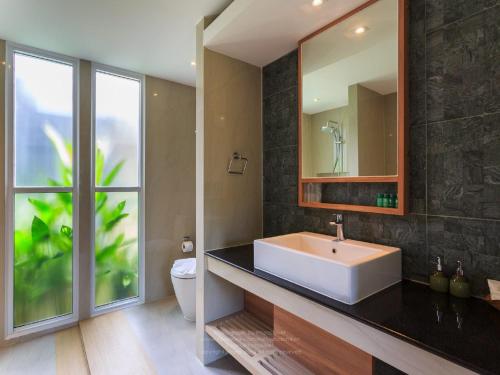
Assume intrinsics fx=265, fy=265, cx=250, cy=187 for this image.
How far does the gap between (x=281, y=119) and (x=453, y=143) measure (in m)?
1.17

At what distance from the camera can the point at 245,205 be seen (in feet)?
7.07

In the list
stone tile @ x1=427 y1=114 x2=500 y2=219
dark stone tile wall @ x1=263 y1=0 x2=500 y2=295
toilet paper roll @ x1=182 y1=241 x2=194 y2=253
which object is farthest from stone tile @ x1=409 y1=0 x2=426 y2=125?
toilet paper roll @ x1=182 y1=241 x2=194 y2=253

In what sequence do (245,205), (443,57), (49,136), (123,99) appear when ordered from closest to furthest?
(443,57)
(245,205)
(49,136)
(123,99)

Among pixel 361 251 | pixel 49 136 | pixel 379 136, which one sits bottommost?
pixel 361 251

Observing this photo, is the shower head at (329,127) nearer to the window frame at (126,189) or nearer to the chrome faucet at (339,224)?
the chrome faucet at (339,224)

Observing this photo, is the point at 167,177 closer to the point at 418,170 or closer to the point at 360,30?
the point at 360,30

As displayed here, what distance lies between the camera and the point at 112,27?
1.99 metres

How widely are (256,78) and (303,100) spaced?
581 millimetres

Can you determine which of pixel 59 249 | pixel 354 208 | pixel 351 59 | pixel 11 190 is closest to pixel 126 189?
pixel 59 249

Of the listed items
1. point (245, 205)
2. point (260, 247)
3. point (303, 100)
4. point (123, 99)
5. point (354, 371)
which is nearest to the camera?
point (354, 371)

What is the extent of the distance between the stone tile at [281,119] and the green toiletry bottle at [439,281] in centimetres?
116

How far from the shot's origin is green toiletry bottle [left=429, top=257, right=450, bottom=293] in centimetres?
117

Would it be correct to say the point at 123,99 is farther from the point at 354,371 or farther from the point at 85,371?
the point at 354,371

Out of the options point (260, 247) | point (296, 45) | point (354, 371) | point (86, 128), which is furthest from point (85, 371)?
point (296, 45)
